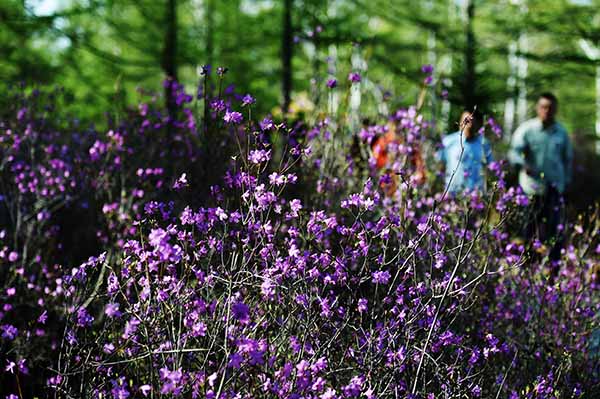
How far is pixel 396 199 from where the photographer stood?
504cm

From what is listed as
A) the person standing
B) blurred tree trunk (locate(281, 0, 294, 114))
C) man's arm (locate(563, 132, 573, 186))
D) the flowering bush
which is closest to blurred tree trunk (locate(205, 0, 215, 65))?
blurred tree trunk (locate(281, 0, 294, 114))

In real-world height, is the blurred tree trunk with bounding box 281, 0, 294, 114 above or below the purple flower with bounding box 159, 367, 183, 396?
above

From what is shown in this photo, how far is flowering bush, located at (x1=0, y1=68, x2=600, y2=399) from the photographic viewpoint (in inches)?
106

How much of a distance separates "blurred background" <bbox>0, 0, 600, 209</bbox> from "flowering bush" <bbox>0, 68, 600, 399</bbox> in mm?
1004

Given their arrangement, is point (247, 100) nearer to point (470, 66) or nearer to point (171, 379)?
point (171, 379)

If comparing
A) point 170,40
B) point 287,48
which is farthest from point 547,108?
point 170,40

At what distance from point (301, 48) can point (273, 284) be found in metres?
18.2

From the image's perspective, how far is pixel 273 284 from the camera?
2592 mm

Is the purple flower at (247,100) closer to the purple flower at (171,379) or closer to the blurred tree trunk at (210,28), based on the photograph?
the purple flower at (171,379)

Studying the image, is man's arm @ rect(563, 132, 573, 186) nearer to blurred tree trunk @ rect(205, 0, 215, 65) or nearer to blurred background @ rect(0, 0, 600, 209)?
blurred background @ rect(0, 0, 600, 209)

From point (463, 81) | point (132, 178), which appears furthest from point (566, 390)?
point (463, 81)

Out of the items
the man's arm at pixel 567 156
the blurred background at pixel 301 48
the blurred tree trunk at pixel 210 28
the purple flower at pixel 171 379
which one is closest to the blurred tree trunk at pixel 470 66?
the blurred background at pixel 301 48

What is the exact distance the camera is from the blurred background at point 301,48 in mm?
11227

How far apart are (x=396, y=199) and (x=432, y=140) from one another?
149 centimetres
